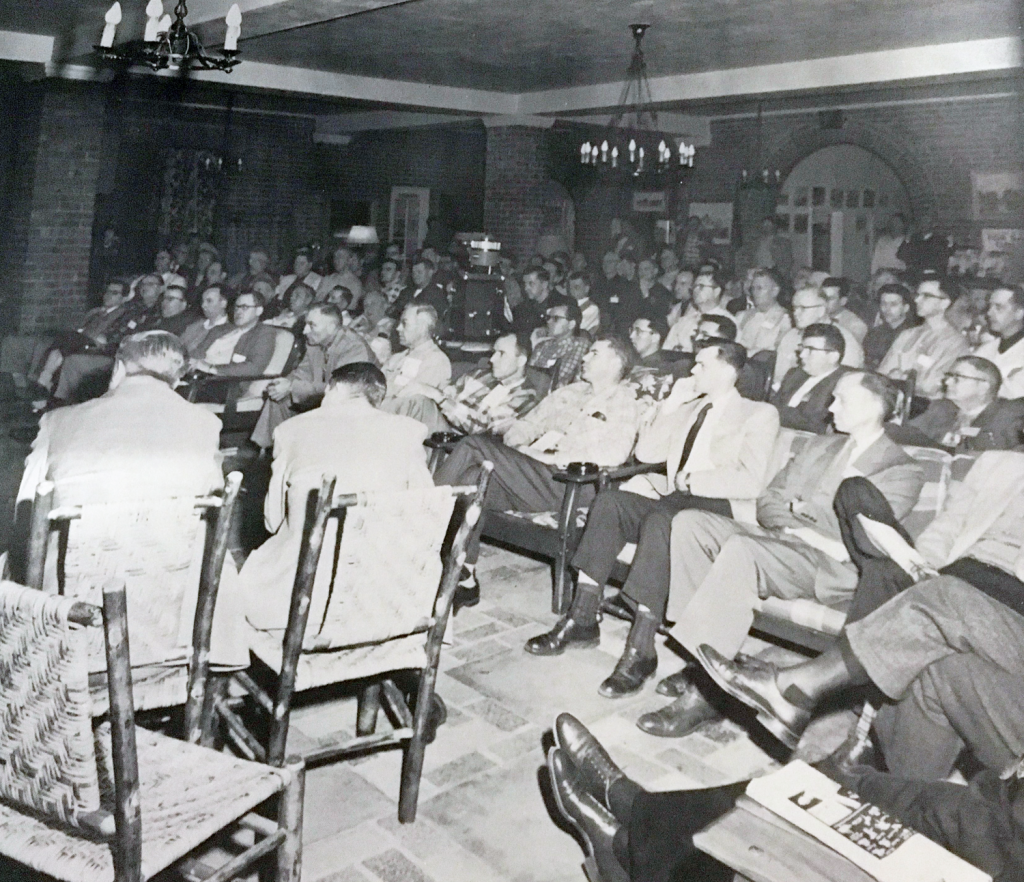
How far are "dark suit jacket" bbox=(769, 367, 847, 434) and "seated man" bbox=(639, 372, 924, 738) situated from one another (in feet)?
1.86

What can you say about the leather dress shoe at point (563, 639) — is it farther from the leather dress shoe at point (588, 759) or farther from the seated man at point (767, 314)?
the seated man at point (767, 314)

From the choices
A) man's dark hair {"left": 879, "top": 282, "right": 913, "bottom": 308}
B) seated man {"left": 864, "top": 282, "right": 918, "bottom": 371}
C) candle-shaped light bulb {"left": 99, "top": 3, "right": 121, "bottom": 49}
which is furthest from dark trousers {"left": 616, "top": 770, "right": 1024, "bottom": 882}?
man's dark hair {"left": 879, "top": 282, "right": 913, "bottom": 308}

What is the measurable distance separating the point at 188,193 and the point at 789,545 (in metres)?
11.2

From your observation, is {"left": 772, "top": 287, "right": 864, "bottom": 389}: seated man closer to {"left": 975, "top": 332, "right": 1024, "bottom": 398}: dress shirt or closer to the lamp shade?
{"left": 975, "top": 332, "right": 1024, "bottom": 398}: dress shirt

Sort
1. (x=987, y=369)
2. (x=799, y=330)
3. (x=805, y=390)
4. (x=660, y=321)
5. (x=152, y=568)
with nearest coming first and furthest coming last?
(x=152, y=568), (x=987, y=369), (x=805, y=390), (x=799, y=330), (x=660, y=321)

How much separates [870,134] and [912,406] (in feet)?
21.2

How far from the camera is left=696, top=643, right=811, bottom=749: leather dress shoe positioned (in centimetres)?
253

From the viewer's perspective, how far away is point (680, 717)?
112 inches

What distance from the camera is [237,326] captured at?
5898 millimetres

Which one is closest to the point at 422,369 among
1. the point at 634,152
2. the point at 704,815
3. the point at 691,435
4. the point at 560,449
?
the point at 560,449

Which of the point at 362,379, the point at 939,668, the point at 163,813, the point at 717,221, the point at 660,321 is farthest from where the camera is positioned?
the point at 717,221

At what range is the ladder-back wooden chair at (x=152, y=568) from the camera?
1822 millimetres

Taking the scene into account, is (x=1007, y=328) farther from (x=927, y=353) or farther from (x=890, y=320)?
(x=890, y=320)

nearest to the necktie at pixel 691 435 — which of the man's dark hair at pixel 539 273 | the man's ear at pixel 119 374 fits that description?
the man's ear at pixel 119 374
